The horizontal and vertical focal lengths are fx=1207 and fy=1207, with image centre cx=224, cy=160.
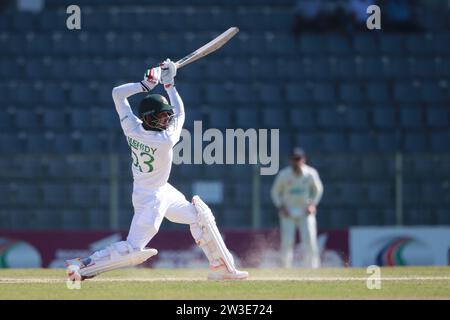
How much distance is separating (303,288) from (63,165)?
21.9 ft

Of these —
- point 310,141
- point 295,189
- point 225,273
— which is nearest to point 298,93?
point 310,141

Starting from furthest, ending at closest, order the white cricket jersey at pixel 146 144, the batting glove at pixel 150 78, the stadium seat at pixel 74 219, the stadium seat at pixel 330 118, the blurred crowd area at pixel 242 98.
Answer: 1. the stadium seat at pixel 330 118
2. the stadium seat at pixel 74 219
3. the blurred crowd area at pixel 242 98
4. the batting glove at pixel 150 78
5. the white cricket jersey at pixel 146 144

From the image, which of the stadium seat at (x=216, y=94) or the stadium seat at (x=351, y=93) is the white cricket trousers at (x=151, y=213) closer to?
the stadium seat at (x=216, y=94)

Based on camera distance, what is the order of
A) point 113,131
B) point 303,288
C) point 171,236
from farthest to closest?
point 113,131 < point 171,236 < point 303,288

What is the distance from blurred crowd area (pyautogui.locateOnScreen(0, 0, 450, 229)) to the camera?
15.7 meters

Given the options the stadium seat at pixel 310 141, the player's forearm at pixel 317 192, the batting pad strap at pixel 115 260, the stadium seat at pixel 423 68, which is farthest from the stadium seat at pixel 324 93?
the batting pad strap at pixel 115 260

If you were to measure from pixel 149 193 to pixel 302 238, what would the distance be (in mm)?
5216

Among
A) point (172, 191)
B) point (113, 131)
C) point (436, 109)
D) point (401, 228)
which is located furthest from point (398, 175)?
point (172, 191)

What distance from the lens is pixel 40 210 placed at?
52.5 feet

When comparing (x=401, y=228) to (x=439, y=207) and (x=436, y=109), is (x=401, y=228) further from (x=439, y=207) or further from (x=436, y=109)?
(x=436, y=109)

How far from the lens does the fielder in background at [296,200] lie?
1470 centimetres

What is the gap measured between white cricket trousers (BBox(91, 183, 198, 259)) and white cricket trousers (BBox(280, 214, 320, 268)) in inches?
188

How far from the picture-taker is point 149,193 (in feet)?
32.2

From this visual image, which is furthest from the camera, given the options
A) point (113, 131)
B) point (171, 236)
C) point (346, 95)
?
point (346, 95)
